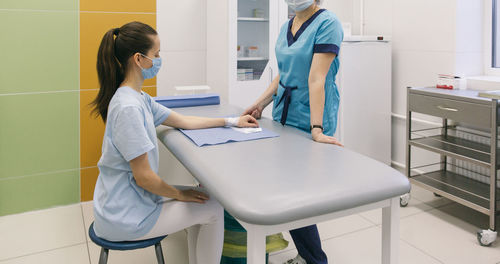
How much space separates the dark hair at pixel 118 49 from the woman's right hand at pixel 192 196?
464 mm

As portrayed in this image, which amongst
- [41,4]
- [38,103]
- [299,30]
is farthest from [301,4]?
[38,103]

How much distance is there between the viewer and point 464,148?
2795mm

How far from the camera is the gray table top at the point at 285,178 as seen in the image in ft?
3.68

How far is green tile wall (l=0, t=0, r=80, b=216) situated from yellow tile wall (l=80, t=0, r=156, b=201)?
0.04 meters

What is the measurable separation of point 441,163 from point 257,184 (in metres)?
2.38

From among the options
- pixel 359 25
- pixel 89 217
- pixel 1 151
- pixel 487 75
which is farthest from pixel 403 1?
pixel 1 151

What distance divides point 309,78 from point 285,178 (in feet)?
2.24

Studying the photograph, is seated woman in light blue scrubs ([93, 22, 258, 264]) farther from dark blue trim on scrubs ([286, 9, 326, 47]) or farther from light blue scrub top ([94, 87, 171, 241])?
dark blue trim on scrubs ([286, 9, 326, 47])

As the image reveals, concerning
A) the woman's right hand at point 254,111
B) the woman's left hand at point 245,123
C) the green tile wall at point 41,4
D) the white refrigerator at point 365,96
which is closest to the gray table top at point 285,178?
the woman's left hand at point 245,123

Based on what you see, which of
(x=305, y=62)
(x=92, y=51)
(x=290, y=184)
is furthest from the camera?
(x=92, y=51)

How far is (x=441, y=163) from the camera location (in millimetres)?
3137

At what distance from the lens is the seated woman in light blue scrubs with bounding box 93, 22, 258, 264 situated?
1424 mm

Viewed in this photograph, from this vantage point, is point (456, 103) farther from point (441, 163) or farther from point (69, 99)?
point (69, 99)

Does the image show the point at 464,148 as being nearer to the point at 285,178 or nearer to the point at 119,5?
the point at 285,178
